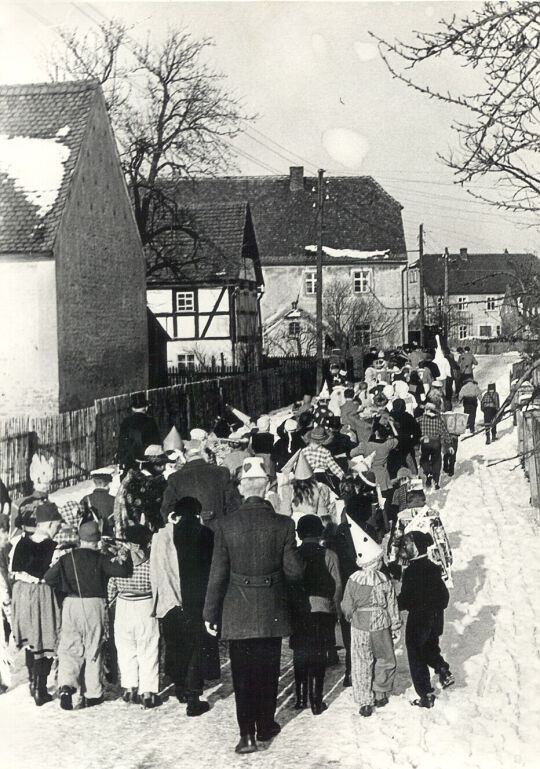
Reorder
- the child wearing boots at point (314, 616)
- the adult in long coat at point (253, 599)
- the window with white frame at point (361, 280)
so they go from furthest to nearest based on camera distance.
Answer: the window with white frame at point (361, 280), the child wearing boots at point (314, 616), the adult in long coat at point (253, 599)

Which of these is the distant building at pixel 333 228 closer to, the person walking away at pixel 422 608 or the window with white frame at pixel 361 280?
the window with white frame at pixel 361 280

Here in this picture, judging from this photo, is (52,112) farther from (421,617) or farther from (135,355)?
(421,617)

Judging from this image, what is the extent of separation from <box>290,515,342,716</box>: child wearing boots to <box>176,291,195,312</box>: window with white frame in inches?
1159

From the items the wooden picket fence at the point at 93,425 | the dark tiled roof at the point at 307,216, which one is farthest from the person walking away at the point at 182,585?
the dark tiled roof at the point at 307,216

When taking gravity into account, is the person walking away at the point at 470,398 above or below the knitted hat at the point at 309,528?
above

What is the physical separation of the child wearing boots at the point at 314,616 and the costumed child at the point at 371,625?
0.17 m

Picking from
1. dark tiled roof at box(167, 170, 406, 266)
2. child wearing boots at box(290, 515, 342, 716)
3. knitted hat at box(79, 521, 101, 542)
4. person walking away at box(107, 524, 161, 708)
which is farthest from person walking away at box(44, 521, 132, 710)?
→ dark tiled roof at box(167, 170, 406, 266)

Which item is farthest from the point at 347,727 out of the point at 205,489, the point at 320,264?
the point at 320,264

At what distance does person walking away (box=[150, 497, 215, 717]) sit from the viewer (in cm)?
770

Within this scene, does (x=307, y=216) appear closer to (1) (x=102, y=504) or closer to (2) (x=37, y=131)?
(2) (x=37, y=131)

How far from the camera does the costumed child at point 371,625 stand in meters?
7.59

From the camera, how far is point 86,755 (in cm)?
665

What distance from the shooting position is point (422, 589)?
7.70 meters

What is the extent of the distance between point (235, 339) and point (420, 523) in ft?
93.2
